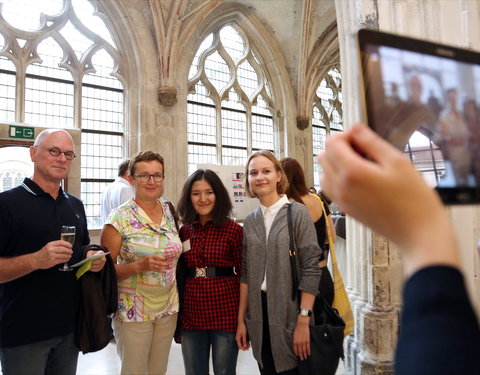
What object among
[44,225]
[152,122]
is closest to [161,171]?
[44,225]

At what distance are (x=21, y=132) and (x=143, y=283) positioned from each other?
5.99 m

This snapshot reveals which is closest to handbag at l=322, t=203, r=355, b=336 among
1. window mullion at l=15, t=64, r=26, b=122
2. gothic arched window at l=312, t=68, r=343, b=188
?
window mullion at l=15, t=64, r=26, b=122

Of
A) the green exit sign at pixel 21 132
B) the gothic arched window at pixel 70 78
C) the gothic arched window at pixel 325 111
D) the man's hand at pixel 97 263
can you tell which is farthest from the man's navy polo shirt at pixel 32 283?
the gothic arched window at pixel 325 111

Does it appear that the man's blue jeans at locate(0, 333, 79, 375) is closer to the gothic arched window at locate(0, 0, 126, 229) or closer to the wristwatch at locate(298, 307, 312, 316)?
the wristwatch at locate(298, 307, 312, 316)

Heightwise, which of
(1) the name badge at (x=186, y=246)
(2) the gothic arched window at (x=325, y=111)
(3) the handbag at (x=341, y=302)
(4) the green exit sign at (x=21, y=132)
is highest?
(2) the gothic arched window at (x=325, y=111)

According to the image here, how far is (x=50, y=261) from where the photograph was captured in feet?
5.98

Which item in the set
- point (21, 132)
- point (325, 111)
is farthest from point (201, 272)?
point (325, 111)

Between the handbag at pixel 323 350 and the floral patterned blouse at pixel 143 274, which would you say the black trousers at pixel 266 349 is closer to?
the handbag at pixel 323 350

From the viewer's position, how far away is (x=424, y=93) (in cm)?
62

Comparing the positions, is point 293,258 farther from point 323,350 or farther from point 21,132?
point 21,132

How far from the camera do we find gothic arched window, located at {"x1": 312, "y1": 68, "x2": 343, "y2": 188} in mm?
13546

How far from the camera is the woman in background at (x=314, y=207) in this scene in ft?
8.66

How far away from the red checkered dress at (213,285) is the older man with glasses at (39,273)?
590mm

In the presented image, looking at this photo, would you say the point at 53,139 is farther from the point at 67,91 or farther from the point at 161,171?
the point at 67,91
